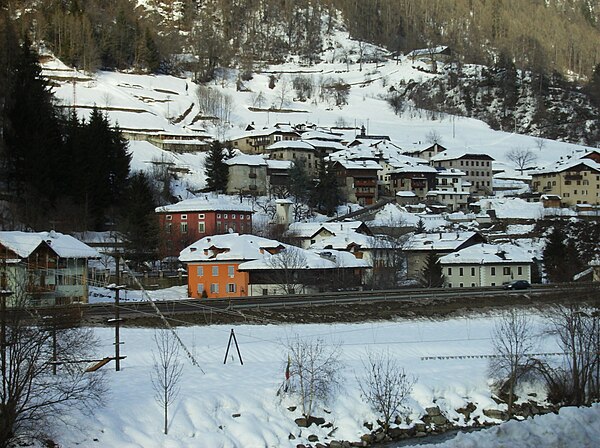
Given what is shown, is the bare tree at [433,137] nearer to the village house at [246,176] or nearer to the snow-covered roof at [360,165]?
the snow-covered roof at [360,165]

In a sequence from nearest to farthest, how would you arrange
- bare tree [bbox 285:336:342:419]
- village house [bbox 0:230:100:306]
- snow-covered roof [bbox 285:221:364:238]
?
bare tree [bbox 285:336:342:419] < village house [bbox 0:230:100:306] < snow-covered roof [bbox 285:221:364:238]

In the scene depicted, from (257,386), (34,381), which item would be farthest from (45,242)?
(34,381)

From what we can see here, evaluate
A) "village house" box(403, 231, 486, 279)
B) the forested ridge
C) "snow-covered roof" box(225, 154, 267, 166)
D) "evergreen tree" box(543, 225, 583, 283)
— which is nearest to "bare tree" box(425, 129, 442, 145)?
"snow-covered roof" box(225, 154, 267, 166)

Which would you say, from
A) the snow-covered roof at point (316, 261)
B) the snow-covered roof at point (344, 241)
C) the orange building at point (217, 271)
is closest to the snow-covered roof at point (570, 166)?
the snow-covered roof at point (344, 241)

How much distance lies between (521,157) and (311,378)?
88.3 meters

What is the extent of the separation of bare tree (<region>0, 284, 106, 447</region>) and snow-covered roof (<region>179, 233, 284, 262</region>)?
78.2ft

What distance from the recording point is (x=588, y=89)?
13925cm

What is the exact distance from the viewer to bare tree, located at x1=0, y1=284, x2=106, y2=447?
61.5ft

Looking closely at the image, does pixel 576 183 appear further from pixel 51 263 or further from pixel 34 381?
pixel 34 381

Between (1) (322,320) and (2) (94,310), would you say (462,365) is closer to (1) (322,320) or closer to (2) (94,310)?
(1) (322,320)

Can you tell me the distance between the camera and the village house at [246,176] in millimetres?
82000

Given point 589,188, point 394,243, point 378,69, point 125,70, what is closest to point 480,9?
point 378,69

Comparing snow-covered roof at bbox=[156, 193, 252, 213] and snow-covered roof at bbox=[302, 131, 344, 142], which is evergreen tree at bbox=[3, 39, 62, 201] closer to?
snow-covered roof at bbox=[156, 193, 252, 213]

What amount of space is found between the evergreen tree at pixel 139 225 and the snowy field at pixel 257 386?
67.2ft
